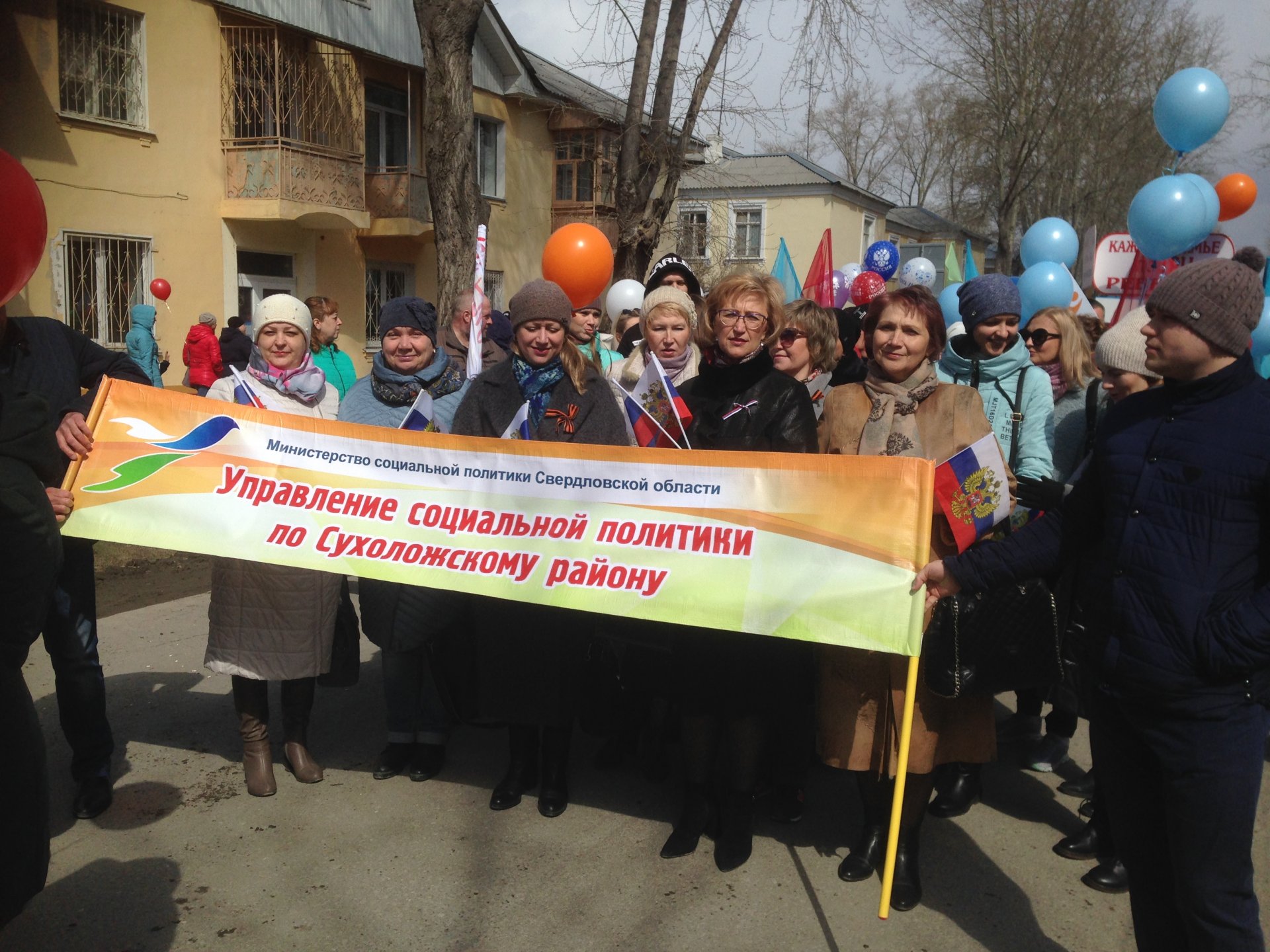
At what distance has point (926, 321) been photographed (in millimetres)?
3295

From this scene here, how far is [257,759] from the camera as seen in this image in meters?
3.98

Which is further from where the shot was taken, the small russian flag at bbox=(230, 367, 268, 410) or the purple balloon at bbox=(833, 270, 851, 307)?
the purple balloon at bbox=(833, 270, 851, 307)

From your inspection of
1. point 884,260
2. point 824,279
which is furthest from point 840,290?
point 884,260

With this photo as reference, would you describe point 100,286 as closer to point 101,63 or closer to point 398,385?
point 101,63

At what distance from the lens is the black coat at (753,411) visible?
11.1ft

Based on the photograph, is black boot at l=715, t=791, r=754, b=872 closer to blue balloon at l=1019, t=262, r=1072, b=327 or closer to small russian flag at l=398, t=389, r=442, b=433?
small russian flag at l=398, t=389, r=442, b=433

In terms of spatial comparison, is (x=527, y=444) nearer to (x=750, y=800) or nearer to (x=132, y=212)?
(x=750, y=800)

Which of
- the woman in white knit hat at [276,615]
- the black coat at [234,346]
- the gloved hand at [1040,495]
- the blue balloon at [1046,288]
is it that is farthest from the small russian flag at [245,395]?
the black coat at [234,346]

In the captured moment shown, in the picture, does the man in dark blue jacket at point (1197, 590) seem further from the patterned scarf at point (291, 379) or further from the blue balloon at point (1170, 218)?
the blue balloon at point (1170, 218)

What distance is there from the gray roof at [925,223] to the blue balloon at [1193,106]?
139ft

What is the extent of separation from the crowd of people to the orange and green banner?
195 millimetres

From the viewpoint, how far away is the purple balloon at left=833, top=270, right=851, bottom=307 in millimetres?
10914

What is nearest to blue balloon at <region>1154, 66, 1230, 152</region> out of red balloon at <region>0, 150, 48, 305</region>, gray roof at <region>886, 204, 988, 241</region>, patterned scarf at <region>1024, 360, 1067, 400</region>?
patterned scarf at <region>1024, 360, 1067, 400</region>

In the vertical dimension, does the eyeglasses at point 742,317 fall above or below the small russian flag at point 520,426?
above
